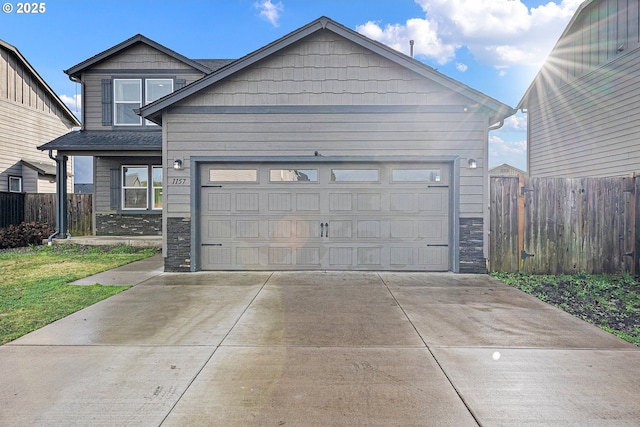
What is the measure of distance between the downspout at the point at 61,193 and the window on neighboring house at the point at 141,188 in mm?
1751

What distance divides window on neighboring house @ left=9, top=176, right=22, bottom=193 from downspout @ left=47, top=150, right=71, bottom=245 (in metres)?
6.36

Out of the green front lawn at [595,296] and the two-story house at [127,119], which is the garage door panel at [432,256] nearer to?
the green front lawn at [595,296]

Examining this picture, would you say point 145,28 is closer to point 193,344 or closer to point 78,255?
point 78,255

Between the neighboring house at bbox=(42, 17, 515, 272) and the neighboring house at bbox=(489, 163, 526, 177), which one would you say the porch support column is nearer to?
the neighboring house at bbox=(42, 17, 515, 272)

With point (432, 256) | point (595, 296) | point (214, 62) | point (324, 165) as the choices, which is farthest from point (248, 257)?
point (214, 62)

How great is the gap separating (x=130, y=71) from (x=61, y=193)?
4.89 meters

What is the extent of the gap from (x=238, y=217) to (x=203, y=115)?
239 cm

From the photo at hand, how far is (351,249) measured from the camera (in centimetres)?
811

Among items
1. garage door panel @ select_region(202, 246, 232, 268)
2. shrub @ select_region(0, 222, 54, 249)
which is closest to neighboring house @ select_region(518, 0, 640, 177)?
garage door panel @ select_region(202, 246, 232, 268)

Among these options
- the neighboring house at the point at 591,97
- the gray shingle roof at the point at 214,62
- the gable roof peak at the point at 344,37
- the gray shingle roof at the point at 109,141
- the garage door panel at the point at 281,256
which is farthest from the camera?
the gray shingle roof at the point at 214,62

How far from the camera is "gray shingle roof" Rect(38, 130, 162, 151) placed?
11407 millimetres

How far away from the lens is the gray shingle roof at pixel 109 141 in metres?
11.4

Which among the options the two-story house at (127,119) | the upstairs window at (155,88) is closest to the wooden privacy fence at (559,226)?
the two-story house at (127,119)

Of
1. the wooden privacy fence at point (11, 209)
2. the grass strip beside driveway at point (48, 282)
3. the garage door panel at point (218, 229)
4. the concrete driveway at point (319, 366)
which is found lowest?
the concrete driveway at point (319, 366)
